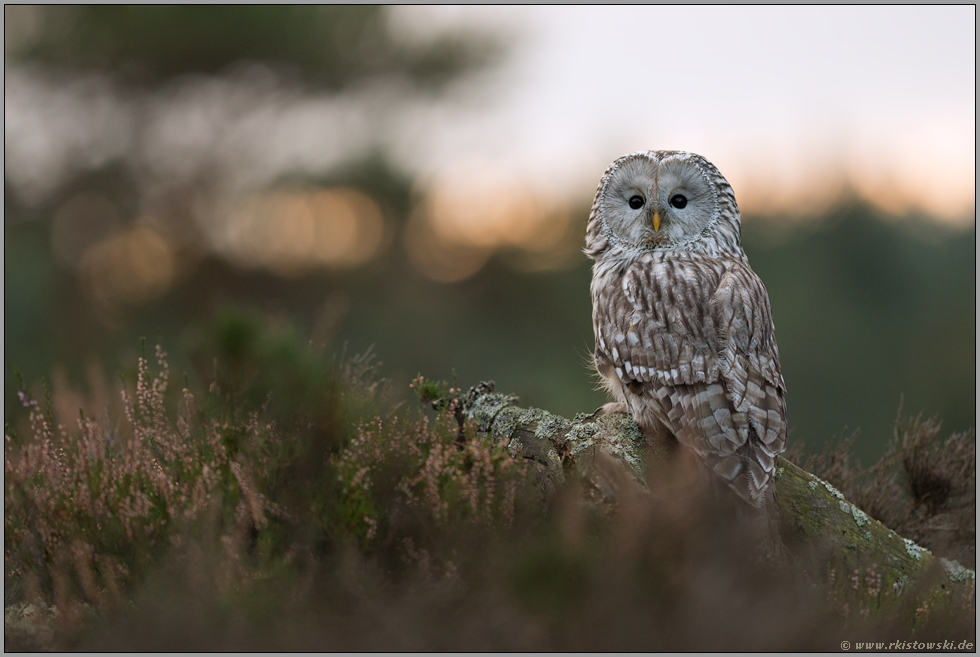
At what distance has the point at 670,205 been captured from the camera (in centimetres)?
314

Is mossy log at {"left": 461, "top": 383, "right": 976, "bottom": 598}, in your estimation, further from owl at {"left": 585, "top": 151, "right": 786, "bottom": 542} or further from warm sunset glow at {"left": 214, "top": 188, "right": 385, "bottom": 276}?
warm sunset glow at {"left": 214, "top": 188, "right": 385, "bottom": 276}

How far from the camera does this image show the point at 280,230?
9.48 metres

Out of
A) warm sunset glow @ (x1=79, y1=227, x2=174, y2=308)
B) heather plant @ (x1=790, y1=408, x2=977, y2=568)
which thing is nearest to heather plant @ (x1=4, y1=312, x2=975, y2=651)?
heather plant @ (x1=790, y1=408, x2=977, y2=568)

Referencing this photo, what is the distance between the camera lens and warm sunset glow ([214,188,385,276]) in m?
9.39

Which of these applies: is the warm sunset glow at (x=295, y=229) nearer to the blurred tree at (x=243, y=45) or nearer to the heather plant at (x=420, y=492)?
the blurred tree at (x=243, y=45)

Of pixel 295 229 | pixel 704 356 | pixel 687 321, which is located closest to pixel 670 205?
pixel 687 321

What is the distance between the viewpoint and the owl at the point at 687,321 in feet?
8.04

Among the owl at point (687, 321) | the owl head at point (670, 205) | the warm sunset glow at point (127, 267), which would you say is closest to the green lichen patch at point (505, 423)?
the owl at point (687, 321)

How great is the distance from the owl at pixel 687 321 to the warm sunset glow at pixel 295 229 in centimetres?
693

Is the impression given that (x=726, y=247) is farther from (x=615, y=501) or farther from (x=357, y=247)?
(x=357, y=247)

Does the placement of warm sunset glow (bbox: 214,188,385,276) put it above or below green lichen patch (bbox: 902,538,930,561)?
above

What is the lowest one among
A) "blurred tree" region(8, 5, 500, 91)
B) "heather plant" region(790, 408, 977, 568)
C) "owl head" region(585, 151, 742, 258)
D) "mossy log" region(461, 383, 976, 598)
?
"heather plant" region(790, 408, 977, 568)

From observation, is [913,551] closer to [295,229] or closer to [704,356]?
[704,356]

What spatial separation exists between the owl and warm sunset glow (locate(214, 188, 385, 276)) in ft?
22.8
